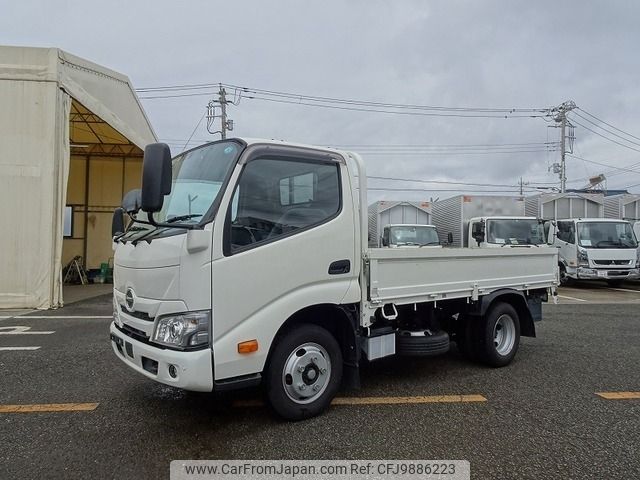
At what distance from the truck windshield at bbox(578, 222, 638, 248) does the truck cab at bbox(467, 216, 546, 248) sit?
7.17ft

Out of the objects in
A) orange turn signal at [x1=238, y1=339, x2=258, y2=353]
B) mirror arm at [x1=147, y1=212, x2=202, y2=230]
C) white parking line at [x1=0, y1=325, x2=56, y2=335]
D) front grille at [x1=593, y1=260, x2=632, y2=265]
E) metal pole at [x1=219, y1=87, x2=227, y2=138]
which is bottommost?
white parking line at [x1=0, y1=325, x2=56, y2=335]

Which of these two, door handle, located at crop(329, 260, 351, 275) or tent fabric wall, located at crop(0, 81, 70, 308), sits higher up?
tent fabric wall, located at crop(0, 81, 70, 308)

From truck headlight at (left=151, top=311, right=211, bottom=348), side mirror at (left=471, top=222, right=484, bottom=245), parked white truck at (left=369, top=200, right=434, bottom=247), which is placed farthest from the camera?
parked white truck at (left=369, top=200, right=434, bottom=247)

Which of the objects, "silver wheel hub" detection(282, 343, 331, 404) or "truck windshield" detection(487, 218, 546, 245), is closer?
"silver wheel hub" detection(282, 343, 331, 404)

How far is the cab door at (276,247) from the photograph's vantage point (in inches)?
122

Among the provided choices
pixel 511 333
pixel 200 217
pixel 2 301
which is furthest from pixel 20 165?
pixel 511 333

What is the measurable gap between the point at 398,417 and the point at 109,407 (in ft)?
8.40

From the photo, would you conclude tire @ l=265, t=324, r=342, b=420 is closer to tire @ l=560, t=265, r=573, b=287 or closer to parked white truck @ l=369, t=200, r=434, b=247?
parked white truck @ l=369, t=200, r=434, b=247

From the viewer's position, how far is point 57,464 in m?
2.92

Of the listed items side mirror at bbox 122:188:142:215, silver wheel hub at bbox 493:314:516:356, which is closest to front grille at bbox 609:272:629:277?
silver wheel hub at bbox 493:314:516:356

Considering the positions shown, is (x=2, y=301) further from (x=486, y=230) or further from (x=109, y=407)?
(x=486, y=230)

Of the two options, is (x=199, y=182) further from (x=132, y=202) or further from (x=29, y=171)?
(x=29, y=171)

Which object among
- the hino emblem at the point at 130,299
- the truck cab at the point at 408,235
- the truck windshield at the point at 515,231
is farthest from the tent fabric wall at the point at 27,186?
the truck windshield at the point at 515,231

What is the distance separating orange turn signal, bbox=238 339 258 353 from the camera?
3.12m
